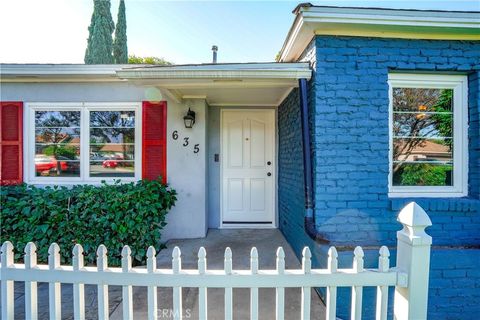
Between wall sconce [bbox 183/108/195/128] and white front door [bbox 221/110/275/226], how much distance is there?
0.98m

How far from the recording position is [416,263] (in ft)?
4.28

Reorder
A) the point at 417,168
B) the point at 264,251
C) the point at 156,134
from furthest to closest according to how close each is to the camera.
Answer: the point at 156,134, the point at 264,251, the point at 417,168

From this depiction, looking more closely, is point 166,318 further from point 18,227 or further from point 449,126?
point 449,126

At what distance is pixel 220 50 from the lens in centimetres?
664

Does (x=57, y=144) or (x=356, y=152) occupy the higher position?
(x=57, y=144)

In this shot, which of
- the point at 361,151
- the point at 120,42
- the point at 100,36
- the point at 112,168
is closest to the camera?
the point at 361,151

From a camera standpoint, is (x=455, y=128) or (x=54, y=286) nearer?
(x=54, y=286)

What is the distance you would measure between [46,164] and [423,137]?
5.51 meters

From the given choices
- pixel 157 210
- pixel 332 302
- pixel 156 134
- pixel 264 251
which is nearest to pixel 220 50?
pixel 156 134

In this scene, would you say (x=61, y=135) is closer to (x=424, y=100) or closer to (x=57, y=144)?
(x=57, y=144)

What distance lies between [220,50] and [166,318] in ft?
20.8

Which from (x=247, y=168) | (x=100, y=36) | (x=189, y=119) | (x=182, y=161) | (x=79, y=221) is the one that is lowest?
(x=79, y=221)

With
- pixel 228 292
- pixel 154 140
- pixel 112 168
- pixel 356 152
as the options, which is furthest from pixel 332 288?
pixel 112 168

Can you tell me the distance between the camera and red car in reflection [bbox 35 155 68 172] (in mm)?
3990
